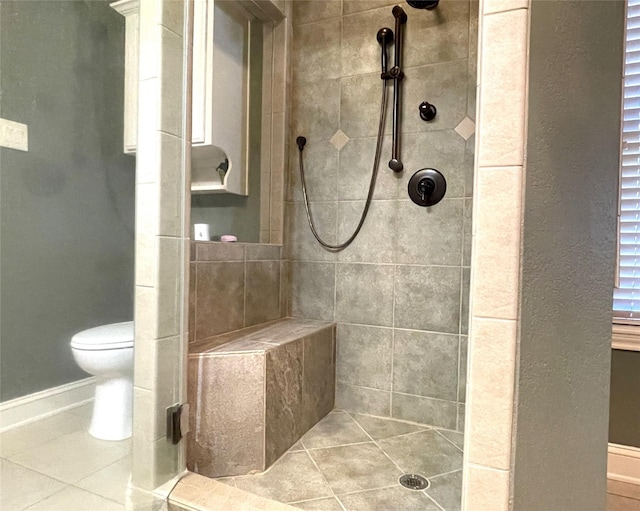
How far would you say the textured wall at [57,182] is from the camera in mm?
1472

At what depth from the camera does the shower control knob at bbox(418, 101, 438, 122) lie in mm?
1820

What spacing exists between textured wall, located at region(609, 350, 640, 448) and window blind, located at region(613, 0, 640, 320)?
197mm

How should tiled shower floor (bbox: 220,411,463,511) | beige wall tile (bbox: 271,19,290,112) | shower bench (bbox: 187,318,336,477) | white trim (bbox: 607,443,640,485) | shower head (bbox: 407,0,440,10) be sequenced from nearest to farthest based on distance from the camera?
tiled shower floor (bbox: 220,411,463,511) → shower bench (bbox: 187,318,336,477) → white trim (bbox: 607,443,640,485) → shower head (bbox: 407,0,440,10) → beige wall tile (bbox: 271,19,290,112)

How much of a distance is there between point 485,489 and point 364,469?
804 millimetres

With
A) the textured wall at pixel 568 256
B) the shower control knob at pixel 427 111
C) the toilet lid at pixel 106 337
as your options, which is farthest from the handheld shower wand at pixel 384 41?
the toilet lid at pixel 106 337

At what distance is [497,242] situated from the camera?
0.78m

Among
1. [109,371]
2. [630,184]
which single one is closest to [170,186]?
[109,371]

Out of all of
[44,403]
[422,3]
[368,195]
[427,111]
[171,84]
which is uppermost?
[422,3]

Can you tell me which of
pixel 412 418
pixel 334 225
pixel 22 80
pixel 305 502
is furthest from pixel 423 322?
pixel 22 80

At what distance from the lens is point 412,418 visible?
1.93 metres

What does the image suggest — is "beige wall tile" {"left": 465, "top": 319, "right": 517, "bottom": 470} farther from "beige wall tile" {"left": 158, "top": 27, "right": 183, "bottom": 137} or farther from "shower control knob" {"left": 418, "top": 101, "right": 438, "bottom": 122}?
"shower control knob" {"left": 418, "top": 101, "right": 438, "bottom": 122}

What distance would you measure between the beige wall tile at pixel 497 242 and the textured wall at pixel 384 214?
1079mm

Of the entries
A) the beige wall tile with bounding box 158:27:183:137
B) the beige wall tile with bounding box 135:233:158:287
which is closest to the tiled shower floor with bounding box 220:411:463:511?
the beige wall tile with bounding box 135:233:158:287

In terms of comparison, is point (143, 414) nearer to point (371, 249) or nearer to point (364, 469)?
point (364, 469)
